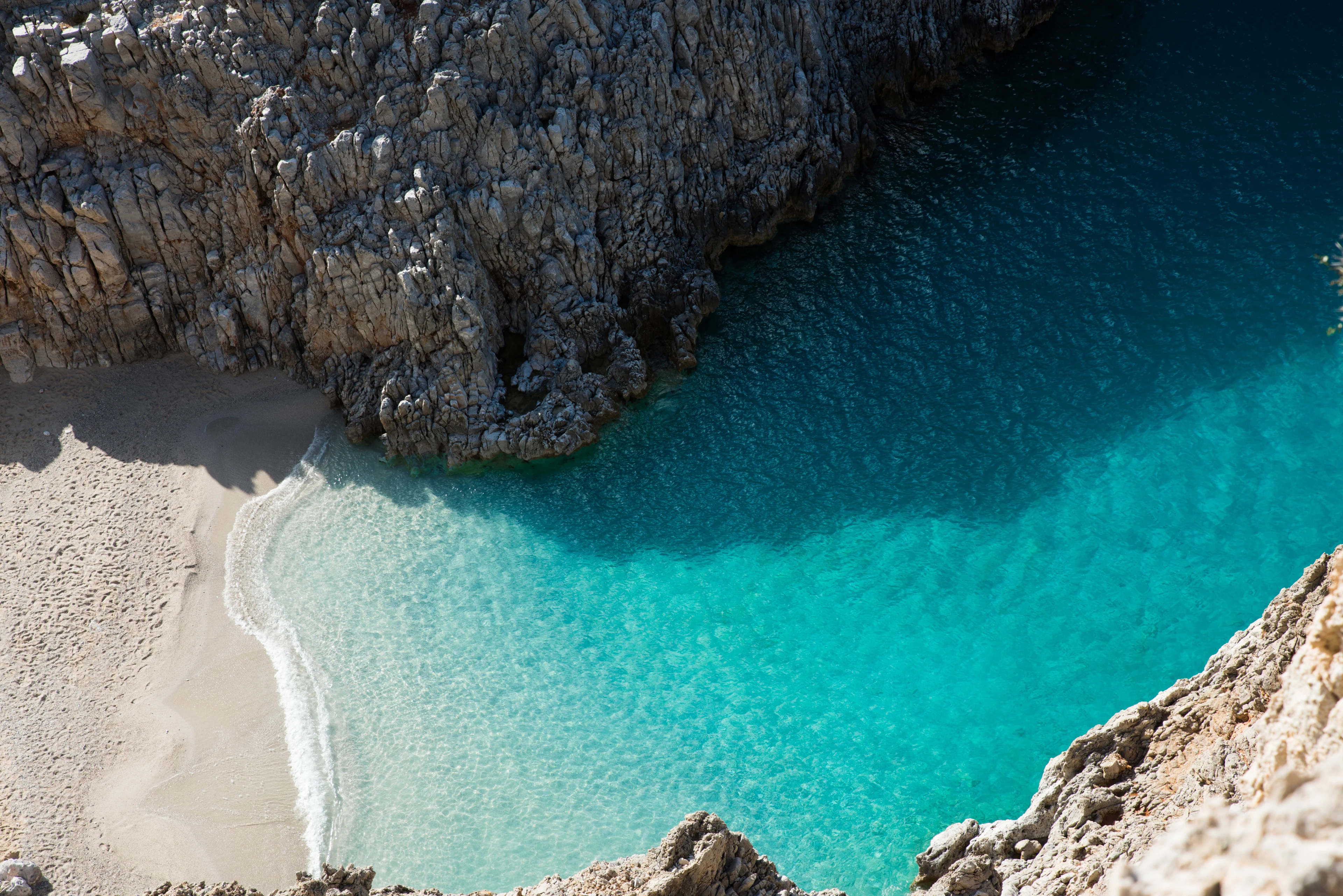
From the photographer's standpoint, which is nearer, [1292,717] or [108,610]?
[1292,717]

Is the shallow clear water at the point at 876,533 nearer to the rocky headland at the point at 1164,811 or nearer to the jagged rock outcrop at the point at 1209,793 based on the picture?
the rocky headland at the point at 1164,811

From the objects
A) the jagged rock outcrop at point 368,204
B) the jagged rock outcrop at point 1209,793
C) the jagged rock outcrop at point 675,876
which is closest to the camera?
the jagged rock outcrop at point 1209,793

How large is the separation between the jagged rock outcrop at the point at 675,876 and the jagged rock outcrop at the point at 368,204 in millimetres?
19153

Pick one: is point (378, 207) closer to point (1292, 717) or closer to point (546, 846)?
point (546, 846)

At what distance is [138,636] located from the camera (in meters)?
33.1

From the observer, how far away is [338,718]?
30.6 metres

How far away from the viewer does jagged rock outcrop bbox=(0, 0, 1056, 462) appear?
38.8m

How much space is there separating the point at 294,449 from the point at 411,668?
12.0 meters

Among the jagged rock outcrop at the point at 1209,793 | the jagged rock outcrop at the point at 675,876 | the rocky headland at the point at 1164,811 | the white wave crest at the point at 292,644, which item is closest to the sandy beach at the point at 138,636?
the white wave crest at the point at 292,644

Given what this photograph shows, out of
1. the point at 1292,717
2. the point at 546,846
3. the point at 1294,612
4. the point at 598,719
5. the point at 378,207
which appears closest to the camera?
the point at 1292,717

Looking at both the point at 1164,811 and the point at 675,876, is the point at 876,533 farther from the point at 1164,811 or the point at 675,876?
the point at 675,876

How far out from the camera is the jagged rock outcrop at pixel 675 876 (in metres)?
19.6

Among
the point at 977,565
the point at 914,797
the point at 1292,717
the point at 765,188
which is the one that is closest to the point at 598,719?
the point at 914,797

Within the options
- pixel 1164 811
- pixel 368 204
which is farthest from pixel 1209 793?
pixel 368 204
